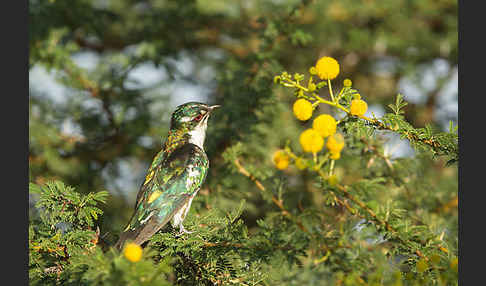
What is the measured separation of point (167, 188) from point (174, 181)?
0.19 feet

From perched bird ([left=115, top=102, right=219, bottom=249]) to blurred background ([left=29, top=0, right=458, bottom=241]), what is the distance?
0.19 meters

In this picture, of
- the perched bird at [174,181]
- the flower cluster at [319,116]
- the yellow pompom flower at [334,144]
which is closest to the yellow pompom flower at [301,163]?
the flower cluster at [319,116]

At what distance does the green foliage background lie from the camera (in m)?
1.66

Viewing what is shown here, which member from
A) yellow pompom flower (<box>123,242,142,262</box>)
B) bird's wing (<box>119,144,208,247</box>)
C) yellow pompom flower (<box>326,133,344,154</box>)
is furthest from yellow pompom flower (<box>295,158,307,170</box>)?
bird's wing (<box>119,144,208,247</box>)

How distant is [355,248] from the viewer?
1.59 meters

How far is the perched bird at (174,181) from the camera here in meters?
2.29

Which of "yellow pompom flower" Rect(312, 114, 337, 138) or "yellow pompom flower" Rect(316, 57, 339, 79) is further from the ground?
"yellow pompom flower" Rect(316, 57, 339, 79)

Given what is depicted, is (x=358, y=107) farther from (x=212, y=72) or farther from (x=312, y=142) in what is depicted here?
(x=212, y=72)

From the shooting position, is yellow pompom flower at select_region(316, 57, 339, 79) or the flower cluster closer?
the flower cluster

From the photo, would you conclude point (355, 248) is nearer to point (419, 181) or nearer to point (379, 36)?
point (419, 181)

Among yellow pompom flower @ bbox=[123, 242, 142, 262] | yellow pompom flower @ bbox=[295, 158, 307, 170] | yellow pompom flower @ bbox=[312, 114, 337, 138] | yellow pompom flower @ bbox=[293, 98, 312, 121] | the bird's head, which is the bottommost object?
yellow pompom flower @ bbox=[123, 242, 142, 262]

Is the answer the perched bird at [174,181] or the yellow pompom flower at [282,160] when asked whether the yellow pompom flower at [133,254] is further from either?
the perched bird at [174,181]

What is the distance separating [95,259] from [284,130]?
2.48 meters

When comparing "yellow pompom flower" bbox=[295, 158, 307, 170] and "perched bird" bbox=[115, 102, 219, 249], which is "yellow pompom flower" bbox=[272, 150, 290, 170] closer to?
"yellow pompom flower" bbox=[295, 158, 307, 170]
